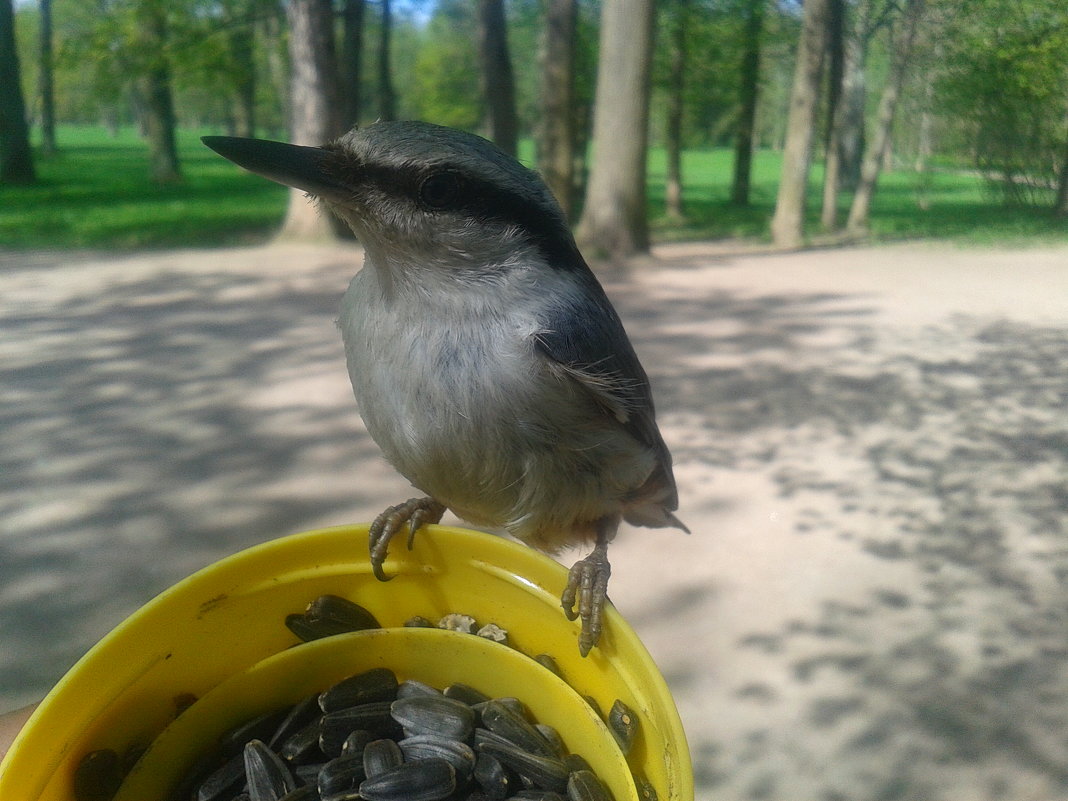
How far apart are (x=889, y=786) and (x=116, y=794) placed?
196 centimetres

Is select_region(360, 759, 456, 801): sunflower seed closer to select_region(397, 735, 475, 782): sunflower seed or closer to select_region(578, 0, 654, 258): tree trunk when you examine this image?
select_region(397, 735, 475, 782): sunflower seed

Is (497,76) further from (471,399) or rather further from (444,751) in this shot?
(444,751)

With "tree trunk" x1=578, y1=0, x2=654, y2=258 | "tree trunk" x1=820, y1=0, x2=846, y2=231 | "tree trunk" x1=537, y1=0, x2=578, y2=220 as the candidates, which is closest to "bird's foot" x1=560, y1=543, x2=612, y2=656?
"tree trunk" x1=578, y1=0, x2=654, y2=258

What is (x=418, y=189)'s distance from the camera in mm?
1245

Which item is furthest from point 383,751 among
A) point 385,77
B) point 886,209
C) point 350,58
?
point 385,77

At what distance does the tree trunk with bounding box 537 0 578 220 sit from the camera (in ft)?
23.0

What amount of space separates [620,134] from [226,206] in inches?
262

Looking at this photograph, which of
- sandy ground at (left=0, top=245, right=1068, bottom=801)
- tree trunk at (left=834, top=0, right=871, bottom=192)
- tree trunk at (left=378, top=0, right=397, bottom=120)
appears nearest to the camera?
sandy ground at (left=0, top=245, right=1068, bottom=801)

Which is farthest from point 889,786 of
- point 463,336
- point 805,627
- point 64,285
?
point 64,285

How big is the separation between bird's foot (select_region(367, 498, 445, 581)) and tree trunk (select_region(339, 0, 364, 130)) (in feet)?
22.2

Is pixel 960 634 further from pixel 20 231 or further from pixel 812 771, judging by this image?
pixel 20 231

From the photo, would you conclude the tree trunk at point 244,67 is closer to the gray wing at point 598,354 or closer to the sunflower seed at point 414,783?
the gray wing at point 598,354

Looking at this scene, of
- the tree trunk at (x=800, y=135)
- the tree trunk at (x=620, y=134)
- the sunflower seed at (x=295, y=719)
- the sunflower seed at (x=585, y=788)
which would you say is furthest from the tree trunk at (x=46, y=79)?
the tree trunk at (x=800, y=135)

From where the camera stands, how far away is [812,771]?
2.13 metres
